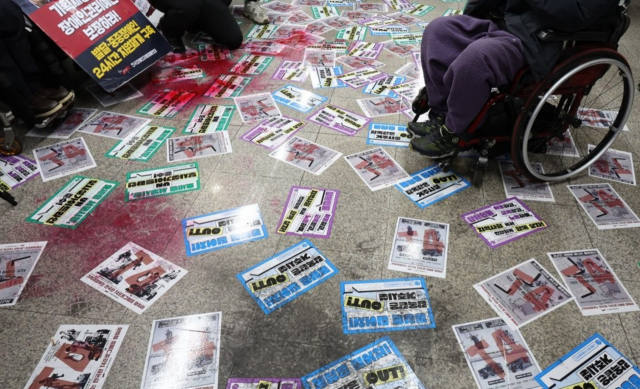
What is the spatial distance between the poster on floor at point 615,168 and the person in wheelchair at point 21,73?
274 cm

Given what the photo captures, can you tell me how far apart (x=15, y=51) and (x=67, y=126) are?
1.39ft

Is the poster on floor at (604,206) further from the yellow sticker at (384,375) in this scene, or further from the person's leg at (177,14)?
the person's leg at (177,14)

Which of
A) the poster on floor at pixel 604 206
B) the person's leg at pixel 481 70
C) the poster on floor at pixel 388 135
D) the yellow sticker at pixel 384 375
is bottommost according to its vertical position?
the poster on floor at pixel 604 206

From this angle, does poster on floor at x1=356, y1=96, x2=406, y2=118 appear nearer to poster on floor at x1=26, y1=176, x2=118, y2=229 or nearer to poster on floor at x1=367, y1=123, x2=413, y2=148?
poster on floor at x1=367, y1=123, x2=413, y2=148

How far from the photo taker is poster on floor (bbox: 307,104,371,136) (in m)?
2.21

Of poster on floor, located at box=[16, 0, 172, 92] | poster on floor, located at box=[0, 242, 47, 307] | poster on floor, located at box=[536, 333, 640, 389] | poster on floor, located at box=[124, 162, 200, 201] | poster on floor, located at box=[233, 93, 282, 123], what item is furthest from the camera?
poster on floor, located at box=[233, 93, 282, 123]

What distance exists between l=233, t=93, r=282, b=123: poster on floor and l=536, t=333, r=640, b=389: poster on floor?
1756 mm

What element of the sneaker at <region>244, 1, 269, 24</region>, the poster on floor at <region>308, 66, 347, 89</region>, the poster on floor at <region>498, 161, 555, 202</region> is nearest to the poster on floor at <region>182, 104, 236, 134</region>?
the poster on floor at <region>308, 66, 347, 89</region>

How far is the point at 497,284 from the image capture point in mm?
1446

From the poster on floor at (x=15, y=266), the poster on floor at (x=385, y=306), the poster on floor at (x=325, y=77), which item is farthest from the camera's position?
the poster on floor at (x=325, y=77)

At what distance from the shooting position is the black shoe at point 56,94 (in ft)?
7.13

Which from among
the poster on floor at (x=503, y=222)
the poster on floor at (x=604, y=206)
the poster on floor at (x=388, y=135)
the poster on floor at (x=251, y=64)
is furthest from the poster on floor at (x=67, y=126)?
the poster on floor at (x=604, y=206)

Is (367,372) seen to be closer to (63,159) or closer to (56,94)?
(63,159)

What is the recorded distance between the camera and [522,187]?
6.03 feet
